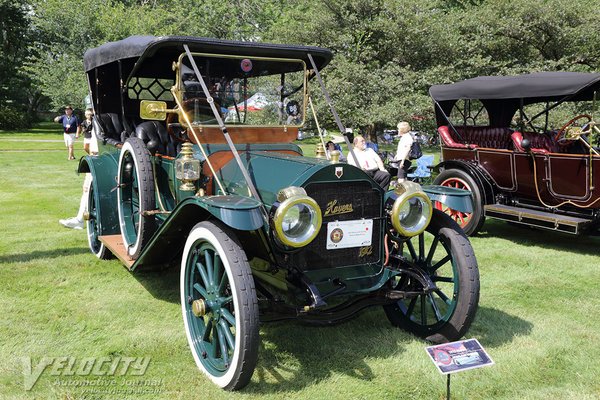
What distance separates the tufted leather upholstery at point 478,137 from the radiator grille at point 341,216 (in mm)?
4423

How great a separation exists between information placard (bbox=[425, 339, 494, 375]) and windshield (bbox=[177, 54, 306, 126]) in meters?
2.35

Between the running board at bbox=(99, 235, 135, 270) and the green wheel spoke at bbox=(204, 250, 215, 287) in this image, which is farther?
the running board at bbox=(99, 235, 135, 270)

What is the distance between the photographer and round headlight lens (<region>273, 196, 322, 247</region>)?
2846 millimetres

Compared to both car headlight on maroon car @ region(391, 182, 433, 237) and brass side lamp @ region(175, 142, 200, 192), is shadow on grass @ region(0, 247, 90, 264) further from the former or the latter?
car headlight on maroon car @ region(391, 182, 433, 237)

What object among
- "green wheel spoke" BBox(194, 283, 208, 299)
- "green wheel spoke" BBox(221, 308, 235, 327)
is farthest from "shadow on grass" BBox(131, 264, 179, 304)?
"green wheel spoke" BBox(221, 308, 235, 327)

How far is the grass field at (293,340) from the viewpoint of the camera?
117 inches

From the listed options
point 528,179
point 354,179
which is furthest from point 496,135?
point 354,179

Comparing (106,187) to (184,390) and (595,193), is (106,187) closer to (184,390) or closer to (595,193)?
Answer: (184,390)

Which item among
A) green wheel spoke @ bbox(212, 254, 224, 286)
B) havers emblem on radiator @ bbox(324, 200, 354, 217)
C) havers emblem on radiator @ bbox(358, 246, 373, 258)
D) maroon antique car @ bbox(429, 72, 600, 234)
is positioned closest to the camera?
green wheel spoke @ bbox(212, 254, 224, 286)

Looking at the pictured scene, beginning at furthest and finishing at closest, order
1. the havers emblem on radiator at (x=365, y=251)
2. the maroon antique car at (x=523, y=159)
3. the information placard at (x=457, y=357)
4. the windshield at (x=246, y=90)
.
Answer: the maroon antique car at (x=523, y=159), the windshield at (x=246, y=90), the havers emblem on radiator at (x=365, y=251), the information placard at (x=457, y=357)

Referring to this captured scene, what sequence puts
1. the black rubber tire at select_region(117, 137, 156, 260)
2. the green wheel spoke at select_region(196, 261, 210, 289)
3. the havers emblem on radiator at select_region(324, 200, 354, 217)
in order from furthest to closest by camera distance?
1. the black rubber tire at select_region(117, 137, 156, 260)
2. the havers emblem on radiator at select_region(324, 200, 354, 217)
3. the green wheel spoke at select_region(196, 261, 210, 289)

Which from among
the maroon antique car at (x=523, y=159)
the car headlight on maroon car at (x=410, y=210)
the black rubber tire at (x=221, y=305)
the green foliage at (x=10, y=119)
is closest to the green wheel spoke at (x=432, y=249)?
the car headlight on maroon car at (x=410, y=210)

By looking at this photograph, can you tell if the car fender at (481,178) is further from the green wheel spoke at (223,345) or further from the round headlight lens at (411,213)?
the green wheel spoke at (223,345)

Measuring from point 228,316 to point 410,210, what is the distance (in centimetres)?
132
